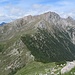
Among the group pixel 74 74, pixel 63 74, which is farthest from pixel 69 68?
pixel 74 74

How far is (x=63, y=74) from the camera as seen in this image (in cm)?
7456

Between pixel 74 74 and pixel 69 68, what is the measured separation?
871cm

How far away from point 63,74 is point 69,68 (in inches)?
150

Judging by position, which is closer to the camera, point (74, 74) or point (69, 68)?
point (74, 74)

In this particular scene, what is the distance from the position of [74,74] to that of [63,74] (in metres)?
6.40

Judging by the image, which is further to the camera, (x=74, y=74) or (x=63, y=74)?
(x=63, y=74)

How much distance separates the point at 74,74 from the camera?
68.7 m

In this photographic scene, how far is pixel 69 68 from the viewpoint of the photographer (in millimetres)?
77375

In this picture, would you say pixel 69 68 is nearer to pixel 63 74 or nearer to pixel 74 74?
pixel 63 74
